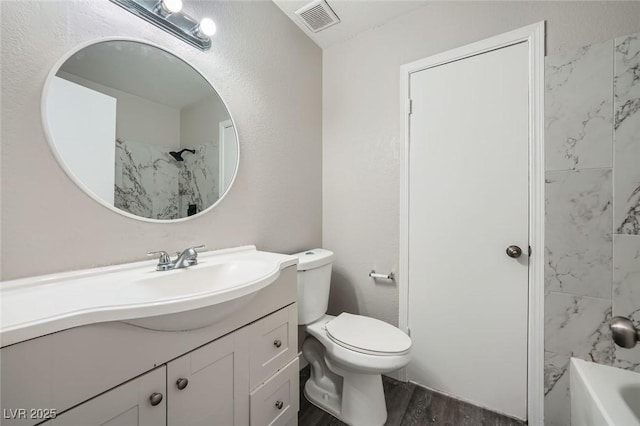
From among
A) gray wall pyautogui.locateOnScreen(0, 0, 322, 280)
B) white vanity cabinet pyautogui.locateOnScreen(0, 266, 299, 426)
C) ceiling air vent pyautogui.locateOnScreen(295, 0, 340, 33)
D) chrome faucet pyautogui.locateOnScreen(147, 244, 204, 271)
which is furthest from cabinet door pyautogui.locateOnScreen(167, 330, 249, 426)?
ceiling air vent pyautogui.locateOnScreen(295, 0, 340, 33)

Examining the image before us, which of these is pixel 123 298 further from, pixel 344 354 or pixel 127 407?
pixel 344 354

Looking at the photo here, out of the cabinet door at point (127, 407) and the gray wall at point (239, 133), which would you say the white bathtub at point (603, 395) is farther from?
the gray wall at point (239, 133)

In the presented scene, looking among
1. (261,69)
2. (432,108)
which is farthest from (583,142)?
(261,69)

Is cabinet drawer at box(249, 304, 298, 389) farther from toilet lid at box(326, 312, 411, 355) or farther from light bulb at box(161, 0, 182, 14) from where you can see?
light bulb at box(161, 0, 182, 14)

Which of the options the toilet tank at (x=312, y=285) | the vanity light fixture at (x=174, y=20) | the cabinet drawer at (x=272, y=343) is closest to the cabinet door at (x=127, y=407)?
the cabinet drawer at (x=272, y=343)

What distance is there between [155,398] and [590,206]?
183 centimetres

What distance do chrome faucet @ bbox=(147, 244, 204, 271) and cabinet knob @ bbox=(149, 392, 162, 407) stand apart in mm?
417

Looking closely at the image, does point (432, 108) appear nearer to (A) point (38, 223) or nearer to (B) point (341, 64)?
(B) point (341, 64)

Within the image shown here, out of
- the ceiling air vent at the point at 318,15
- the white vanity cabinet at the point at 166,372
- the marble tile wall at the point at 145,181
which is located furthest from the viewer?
the ceiling air vent at the point at 318,15

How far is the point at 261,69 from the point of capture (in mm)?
1487

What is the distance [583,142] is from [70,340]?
6.41 ft

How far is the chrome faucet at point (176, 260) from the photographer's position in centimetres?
97

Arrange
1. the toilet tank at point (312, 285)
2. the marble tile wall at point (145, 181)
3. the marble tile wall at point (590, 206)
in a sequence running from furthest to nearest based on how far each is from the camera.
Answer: the toilet tank at point (312, 285), the marble tile wall at point (590, 206), the marble tile wall at point (145, 181)

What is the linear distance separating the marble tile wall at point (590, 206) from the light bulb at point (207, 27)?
1.61 m
